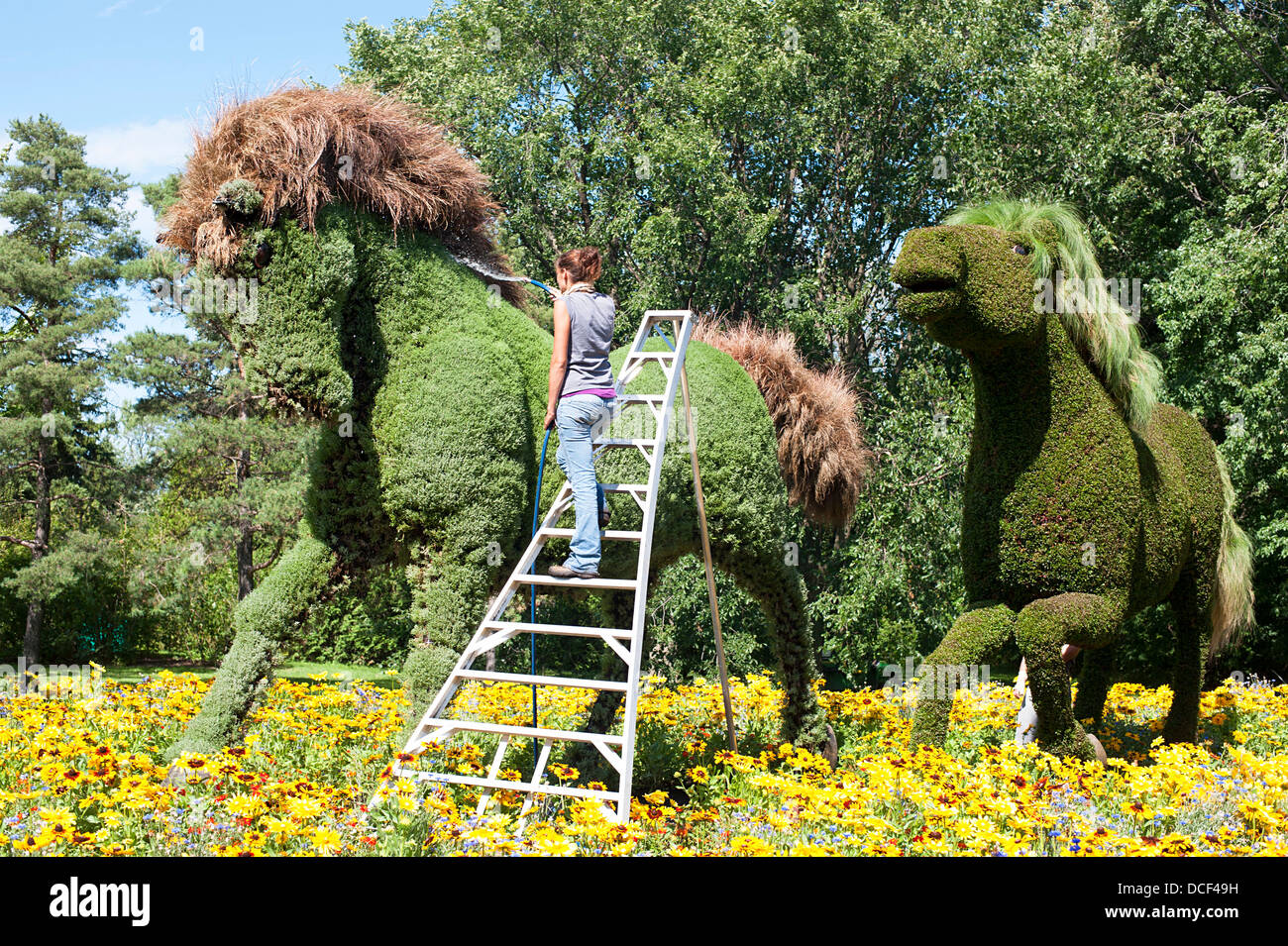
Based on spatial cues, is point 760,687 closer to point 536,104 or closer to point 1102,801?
point 1102,801

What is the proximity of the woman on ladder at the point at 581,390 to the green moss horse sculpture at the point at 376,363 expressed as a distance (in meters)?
0.56

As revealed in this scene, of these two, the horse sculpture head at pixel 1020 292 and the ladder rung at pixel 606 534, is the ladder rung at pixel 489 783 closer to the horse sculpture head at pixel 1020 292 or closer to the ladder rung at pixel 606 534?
the ladder rung at pixel 606 534

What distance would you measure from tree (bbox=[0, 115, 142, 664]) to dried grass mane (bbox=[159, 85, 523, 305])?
11.2 m

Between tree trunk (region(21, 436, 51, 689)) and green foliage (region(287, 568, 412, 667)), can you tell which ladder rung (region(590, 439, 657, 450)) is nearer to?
green foliage (region(287, 568, 412, 667))

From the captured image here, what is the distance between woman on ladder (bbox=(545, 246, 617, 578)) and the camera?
5.18 meters

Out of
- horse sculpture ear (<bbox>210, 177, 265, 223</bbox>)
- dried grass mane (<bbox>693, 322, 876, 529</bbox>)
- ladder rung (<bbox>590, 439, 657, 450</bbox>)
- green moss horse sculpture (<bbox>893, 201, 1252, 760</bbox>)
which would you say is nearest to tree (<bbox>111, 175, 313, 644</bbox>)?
dried grass mane (<bbox>693, 322, 876, 529</bbox>)

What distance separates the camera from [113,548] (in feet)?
50.8

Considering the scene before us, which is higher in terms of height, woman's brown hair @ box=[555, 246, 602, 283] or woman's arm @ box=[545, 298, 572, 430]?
woman's brown hair @ box=[555, 246, 602, 283]

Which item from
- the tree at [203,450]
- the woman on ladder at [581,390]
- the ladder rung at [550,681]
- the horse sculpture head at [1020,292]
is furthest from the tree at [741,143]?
the ladder rung at [550,681]

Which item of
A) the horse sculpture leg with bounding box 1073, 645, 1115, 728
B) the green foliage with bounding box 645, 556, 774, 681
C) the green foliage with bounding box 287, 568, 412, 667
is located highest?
the horse sculpture leg with bounding box 1073, 645, 1115, 728

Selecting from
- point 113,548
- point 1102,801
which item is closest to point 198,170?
point 1102,801

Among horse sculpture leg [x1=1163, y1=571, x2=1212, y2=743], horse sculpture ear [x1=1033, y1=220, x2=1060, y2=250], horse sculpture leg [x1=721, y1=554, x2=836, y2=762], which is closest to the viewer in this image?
horse sculpture ear [x1=1033, y1=220, x2=1060, y2=250]

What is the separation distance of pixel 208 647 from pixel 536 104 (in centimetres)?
1142

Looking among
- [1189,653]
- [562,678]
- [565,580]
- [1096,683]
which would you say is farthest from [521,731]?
[1189,653]
